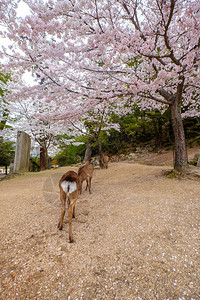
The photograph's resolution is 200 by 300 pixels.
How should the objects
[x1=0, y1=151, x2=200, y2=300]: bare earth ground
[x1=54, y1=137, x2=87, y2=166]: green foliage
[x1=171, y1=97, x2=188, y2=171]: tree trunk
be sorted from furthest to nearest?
[x1=54, y1=137, x2=87, y2=166]: green foliage → [x1=171, y1=97, x2=188, y2=171]: tree trunk → [x1=0, y1=151, x2=200, y2=300]: bare earth ground

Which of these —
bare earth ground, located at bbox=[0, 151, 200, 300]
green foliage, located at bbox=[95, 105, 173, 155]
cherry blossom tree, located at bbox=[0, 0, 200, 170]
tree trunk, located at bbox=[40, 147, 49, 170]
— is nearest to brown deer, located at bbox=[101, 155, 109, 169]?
green foliage, located at bbox=[95, 105, 173, 155]

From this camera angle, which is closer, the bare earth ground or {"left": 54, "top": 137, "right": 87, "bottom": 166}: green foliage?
the bare earth ground

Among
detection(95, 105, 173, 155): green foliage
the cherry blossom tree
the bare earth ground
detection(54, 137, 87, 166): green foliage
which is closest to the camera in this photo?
the bare earth ground

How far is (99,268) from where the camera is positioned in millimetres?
1544

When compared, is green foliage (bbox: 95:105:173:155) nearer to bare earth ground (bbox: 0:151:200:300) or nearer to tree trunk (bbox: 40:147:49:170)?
tree trunk (bbox: 40:147:49:170)

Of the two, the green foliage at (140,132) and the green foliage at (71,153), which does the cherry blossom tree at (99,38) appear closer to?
the green foliage at (140,132)

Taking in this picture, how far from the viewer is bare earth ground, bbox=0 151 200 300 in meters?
1.32

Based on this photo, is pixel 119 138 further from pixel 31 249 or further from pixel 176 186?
pixel 31 249

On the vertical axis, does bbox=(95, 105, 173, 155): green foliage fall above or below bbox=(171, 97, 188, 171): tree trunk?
above

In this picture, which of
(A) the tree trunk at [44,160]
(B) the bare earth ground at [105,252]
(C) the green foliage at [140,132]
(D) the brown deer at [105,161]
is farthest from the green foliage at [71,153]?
(B) the bare earth ground at [105,252]

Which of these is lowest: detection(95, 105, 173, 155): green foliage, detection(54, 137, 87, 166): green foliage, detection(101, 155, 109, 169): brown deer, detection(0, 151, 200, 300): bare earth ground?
detection(0, 151, 200, 300): bare earth ground

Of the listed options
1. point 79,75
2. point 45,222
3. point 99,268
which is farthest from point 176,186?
point 79,75

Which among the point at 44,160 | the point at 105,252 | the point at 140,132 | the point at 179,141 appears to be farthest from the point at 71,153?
the point at 105,252

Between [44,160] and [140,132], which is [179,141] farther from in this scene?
[44,160]
